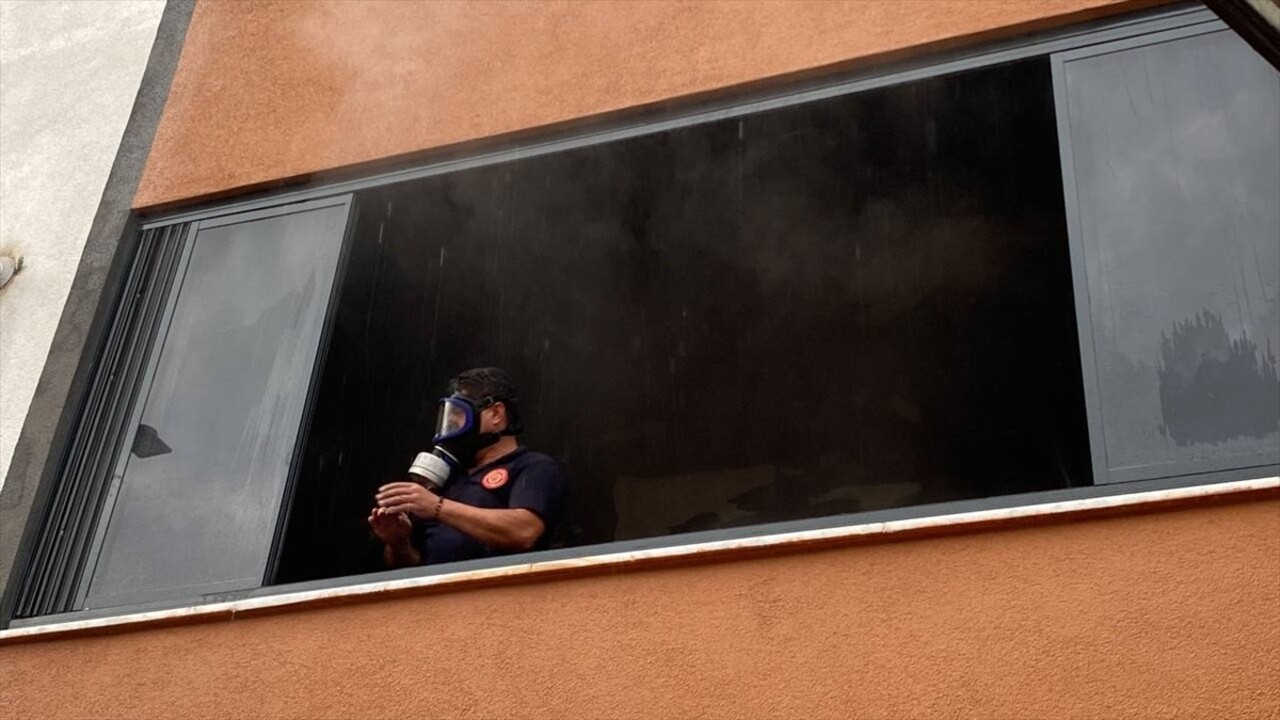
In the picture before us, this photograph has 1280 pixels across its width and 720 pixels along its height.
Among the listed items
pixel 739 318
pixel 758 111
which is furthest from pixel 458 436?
pixel 739 318

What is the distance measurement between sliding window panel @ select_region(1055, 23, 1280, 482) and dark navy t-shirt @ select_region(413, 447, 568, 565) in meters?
1.92

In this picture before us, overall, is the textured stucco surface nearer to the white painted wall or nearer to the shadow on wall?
the shadow on wall

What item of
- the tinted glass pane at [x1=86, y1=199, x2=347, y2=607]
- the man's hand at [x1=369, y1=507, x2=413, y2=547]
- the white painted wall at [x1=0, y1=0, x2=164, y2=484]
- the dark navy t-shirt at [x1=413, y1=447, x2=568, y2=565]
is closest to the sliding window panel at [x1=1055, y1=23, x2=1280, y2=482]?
the dark navy t-shirt at [x1=413, y1=447, x2=568, y2=565]

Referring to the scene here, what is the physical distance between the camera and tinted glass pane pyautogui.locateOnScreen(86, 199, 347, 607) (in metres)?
5.82

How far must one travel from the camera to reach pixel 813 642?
4406 mm

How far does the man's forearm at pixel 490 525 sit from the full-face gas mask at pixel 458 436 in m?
0.30

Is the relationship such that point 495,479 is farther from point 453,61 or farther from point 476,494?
point 453,61

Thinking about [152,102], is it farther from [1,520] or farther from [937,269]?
[937,269]

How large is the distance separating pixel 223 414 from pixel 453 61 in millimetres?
1782

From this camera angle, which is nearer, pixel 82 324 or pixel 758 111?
pixel 758 111

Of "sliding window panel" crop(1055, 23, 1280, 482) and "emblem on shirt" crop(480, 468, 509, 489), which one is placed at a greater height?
"sliding window panel" crop(1055, 23, 1280, 482)

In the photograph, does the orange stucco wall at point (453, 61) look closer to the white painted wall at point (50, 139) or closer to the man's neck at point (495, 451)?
the white painted wall at point (50, 139)

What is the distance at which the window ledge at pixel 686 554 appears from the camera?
4188mm

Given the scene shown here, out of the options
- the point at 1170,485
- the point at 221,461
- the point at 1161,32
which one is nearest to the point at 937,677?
the point at 1170,485
